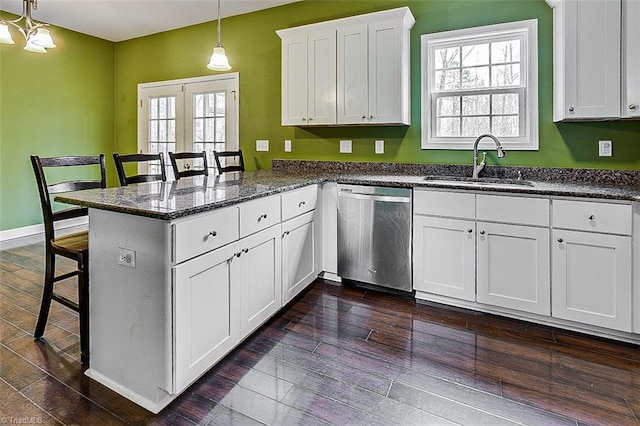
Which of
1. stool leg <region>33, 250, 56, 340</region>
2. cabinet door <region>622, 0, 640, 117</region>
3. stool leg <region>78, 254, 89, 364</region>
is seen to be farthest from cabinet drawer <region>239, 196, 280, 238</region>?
cabinet door <region>622, 0, 640, 117</region>

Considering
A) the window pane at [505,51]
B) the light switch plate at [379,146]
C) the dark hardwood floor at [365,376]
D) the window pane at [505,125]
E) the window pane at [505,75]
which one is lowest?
the dark hardwood floor at [365,376]

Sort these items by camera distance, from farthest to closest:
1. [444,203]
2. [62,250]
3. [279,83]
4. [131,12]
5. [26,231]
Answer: [26,231] < [131,12] < [279,83] < [444,203] < [62,250]

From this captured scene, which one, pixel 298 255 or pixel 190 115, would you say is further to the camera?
pixel 190 115

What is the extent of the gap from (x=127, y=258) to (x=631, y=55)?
308 centimetres

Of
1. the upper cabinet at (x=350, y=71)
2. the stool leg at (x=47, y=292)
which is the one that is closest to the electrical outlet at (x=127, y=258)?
the stool leg at (x=47, y=292)

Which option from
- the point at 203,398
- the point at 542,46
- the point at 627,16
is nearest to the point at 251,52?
the point at 542,46

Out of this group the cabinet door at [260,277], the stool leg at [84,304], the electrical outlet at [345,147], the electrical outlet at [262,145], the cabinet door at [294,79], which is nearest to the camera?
the stool leg at [84,304]

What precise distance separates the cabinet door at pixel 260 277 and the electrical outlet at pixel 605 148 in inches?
95.9

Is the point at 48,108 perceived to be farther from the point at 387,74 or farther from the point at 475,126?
the point at 475,126

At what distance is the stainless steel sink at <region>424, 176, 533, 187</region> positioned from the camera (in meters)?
2.79

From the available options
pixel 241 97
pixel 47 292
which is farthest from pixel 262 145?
pixel 47 292

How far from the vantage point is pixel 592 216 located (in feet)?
7.43

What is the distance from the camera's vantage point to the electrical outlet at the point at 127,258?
1688mm

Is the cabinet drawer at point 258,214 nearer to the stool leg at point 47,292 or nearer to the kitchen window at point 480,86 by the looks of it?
the stool leg at point 47,292
